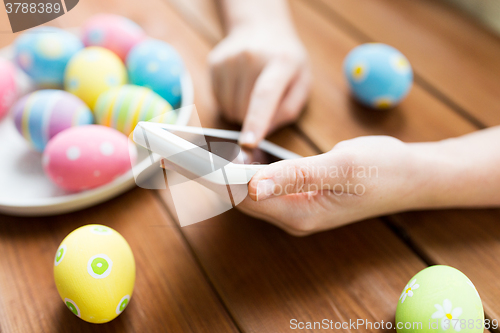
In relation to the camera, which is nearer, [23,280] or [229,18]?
[23,280]

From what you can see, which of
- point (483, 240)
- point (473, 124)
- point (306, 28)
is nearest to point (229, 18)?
point (306, 28)

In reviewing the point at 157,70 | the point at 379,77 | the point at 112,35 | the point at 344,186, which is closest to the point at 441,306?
the point at 344,186

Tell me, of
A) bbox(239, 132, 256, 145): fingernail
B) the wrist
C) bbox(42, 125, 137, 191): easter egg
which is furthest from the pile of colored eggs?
the wrist

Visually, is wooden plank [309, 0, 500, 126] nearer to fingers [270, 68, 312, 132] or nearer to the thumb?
fingers [270, 68, 312, 132]

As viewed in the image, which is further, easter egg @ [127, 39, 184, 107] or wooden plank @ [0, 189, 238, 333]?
easter egg @ [127, 39, 184, 107]

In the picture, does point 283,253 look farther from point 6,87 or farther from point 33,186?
point 6,87

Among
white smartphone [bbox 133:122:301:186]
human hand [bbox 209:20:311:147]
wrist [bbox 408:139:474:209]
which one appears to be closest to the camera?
white smartphone [bbox 133:122:301:186]

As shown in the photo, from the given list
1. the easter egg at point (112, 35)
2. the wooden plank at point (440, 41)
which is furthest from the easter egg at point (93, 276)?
the wooden plank at point (440, 41)

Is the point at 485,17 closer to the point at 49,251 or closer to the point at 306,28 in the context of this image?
the point at 306,28
